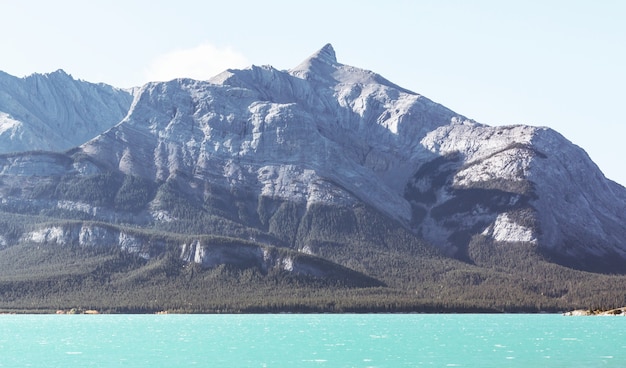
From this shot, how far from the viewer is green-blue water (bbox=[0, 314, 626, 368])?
10725 centimetres

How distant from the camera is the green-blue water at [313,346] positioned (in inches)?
4222

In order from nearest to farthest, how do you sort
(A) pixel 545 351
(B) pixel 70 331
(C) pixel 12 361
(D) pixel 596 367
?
(D) pixel 596 367 → (C) pixel 12 361 → (A) pixel 545 351 → (B) pixel 70 331

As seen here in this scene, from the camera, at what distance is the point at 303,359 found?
4350 inches

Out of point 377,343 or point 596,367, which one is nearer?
point 596,367

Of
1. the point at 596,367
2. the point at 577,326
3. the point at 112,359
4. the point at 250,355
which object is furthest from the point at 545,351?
the point at 577,326

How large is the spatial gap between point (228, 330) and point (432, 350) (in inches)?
2337

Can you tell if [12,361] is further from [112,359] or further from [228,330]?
[228,330]

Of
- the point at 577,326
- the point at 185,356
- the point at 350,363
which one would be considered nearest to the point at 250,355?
the point at 185,356

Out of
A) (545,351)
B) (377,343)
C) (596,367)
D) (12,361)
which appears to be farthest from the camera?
(377,343)

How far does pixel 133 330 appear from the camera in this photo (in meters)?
174

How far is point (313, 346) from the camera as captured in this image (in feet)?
428

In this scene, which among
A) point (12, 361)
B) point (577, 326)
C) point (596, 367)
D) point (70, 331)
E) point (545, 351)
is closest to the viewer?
point (596, 367)

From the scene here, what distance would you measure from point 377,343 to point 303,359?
27455mm

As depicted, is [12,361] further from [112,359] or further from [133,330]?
[133,330]
